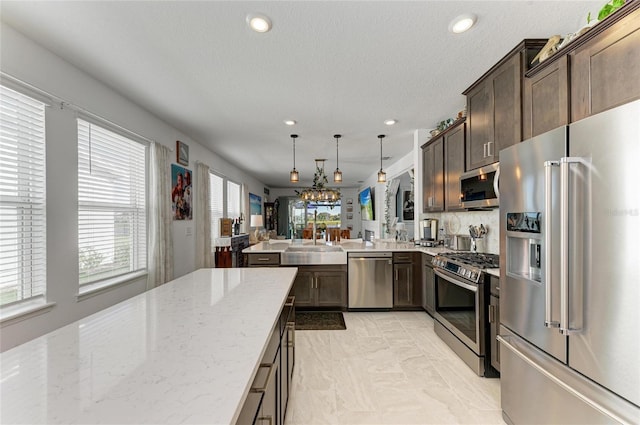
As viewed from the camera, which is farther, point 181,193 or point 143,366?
point 181,193

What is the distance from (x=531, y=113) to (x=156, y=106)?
12.1 ft

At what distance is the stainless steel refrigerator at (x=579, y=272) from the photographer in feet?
3.60

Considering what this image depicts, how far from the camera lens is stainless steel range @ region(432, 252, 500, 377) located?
7.77ft

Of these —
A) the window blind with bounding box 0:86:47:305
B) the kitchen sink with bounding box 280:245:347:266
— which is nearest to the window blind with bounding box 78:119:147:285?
the window blind with bounding box 0:86:47:305

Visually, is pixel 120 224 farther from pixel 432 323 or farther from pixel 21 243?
pixel 432 323

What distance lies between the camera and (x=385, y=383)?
7.57ft

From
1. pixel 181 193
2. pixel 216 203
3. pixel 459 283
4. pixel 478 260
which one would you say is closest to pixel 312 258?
pixel 459 283

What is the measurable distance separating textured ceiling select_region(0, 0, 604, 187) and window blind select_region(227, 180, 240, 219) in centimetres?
327

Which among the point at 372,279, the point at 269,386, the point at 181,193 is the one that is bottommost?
the point at 372,279

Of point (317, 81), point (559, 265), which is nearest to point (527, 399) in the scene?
point (559, 265)

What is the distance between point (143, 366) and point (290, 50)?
2.21 meters

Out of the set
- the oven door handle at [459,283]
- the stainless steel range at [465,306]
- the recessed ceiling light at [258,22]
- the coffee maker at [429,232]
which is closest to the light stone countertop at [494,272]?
the stainless steel range at [465,306]

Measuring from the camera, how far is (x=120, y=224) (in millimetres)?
3164

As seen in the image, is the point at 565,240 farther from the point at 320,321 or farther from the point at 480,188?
the point at 320,321
